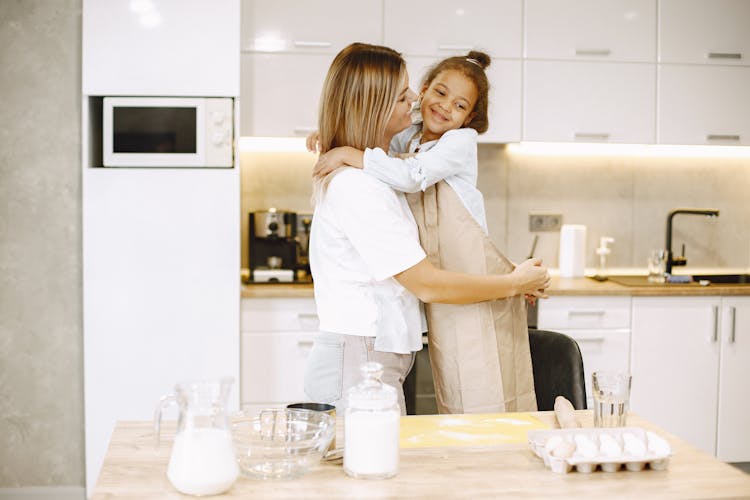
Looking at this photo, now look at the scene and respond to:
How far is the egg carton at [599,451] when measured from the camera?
4.19ft

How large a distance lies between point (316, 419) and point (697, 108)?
2.77m

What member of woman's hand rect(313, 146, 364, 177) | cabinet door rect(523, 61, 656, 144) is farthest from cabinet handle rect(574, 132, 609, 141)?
woman's hand rect(313, 146, 364, 177)

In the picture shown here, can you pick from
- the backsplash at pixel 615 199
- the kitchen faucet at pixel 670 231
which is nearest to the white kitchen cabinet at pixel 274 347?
the backsplash at pixel 615 199

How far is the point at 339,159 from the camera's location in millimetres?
1754

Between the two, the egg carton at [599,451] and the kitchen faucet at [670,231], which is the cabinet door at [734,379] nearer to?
the kitchen faucet at [670,231]

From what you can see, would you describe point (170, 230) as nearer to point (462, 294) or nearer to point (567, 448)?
point (462, 294)

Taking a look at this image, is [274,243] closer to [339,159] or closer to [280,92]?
[280,92]

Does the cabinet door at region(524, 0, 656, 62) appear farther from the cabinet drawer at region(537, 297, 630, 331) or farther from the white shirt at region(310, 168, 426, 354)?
the white shirt at region(310, 168, 426, 354)

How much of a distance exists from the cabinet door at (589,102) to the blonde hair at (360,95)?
1.74 meters

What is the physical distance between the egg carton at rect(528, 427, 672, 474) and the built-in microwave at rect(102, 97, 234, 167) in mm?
1975

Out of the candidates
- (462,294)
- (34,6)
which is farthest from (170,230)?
(462,294)

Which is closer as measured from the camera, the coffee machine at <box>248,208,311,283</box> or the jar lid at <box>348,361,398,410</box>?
the jar lid at <box>348,361,398,410</box>

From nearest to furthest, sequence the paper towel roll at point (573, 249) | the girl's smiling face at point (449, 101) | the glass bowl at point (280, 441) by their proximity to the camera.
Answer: the glass bowl at point (280, 441) → the girl's smiling face at point (449, 101) → the paper towel roll at point (573, 249)

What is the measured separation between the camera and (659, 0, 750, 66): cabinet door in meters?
3.44
